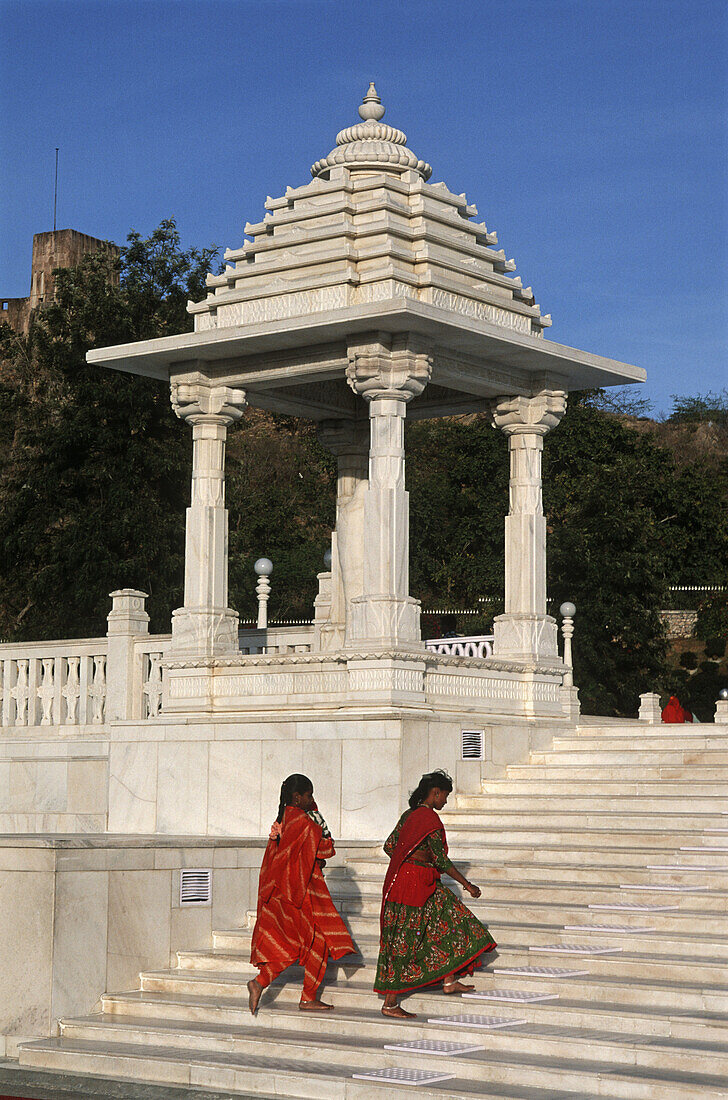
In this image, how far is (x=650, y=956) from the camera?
1002 centimetres

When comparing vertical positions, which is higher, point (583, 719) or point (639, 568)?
point (639, 568)

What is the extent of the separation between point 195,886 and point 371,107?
8.55 metres

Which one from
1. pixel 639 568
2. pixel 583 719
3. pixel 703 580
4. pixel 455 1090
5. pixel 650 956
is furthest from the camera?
pixel 703 580

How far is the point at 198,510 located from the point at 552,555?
19972 millimetres

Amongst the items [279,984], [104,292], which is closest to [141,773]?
[279,984]

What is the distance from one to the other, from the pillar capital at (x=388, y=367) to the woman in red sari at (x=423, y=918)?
5622 mm

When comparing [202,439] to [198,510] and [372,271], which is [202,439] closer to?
[198,510]

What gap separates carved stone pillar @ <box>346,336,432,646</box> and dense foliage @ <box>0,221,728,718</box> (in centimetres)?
1380

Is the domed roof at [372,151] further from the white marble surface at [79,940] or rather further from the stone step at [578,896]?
the white marble surface at [79,940]

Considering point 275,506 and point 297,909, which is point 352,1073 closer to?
point 297,909

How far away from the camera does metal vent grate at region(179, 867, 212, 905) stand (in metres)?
11.7

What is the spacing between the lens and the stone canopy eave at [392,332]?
47.6 feet

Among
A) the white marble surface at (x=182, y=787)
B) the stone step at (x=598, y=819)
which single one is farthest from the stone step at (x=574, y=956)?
the white marble surface at (x=182, y=787)

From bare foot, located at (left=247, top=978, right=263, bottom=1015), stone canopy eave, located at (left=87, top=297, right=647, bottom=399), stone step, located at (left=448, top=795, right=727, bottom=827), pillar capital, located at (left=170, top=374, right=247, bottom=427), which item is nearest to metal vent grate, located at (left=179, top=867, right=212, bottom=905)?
bare foot, located at (left=247, top=978, right=263, bottom=1015)
